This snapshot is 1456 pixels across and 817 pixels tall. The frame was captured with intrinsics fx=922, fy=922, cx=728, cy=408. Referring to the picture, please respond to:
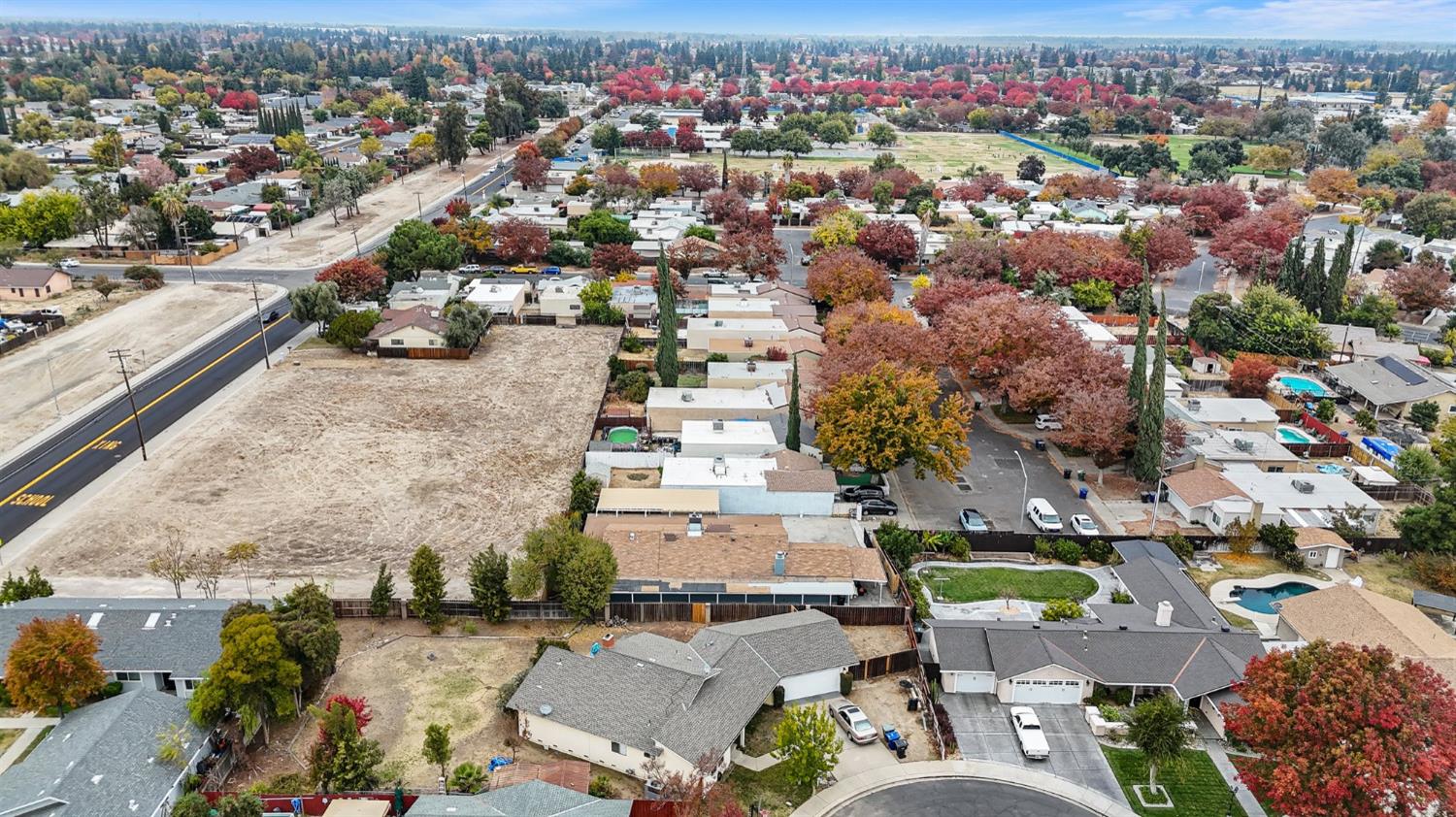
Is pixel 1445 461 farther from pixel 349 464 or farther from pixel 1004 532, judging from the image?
pixel 349 464

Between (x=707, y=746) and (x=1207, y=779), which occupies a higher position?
(x=707, y=746)

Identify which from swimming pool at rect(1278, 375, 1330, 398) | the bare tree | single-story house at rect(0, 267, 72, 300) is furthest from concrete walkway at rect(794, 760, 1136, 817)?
single-story house at rect(0, 267, 72, 300)

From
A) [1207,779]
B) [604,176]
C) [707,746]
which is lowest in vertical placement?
[1207,779]

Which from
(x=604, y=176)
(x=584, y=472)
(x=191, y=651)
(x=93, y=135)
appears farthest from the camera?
(x=93, y=135)

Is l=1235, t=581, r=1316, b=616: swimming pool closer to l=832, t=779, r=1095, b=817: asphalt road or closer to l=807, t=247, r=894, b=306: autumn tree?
l=832, t=779, r=1095, b=817: asphalt road

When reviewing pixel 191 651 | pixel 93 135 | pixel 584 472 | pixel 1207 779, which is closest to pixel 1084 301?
pixel 584 472
